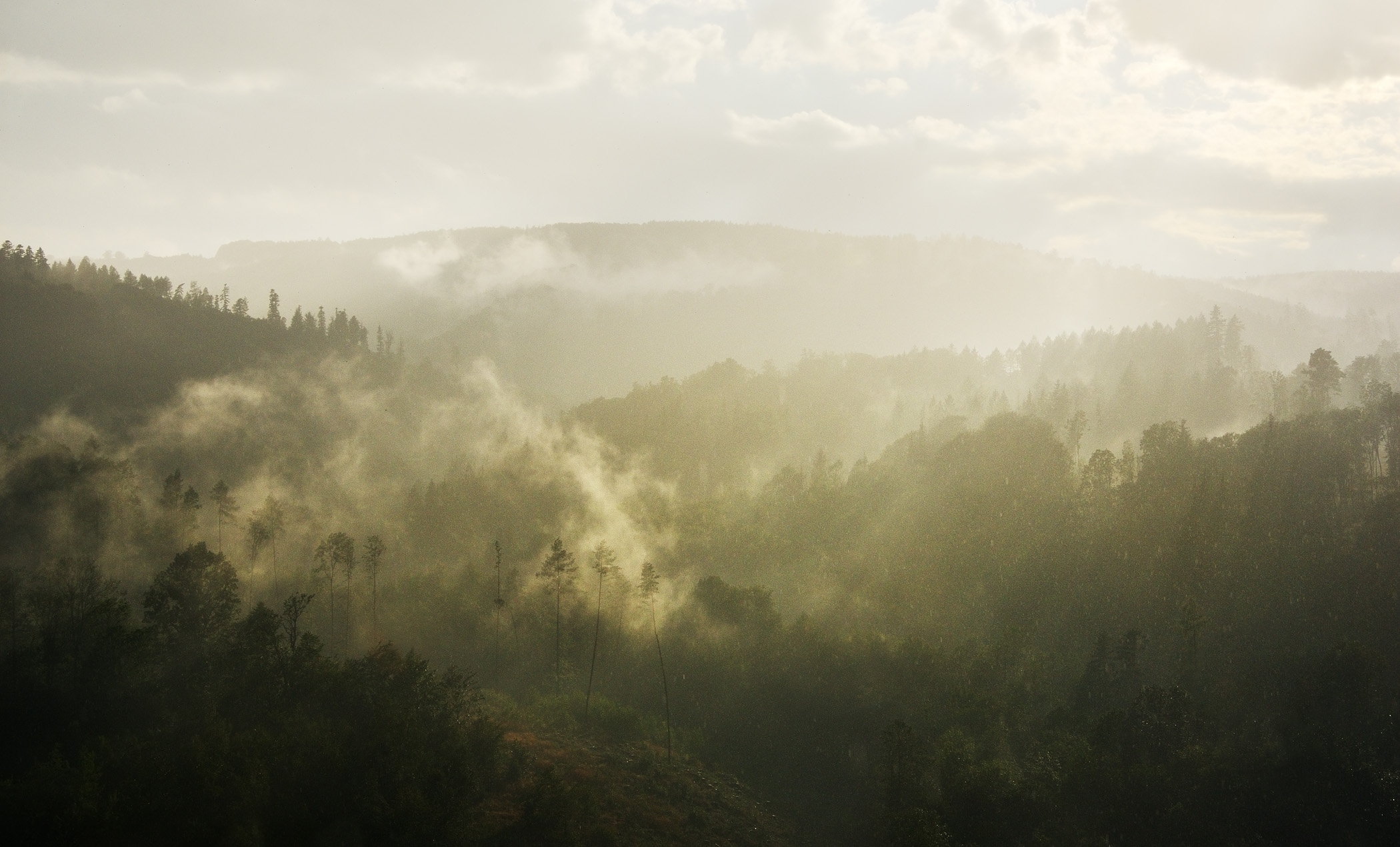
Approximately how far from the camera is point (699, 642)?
127000 mm

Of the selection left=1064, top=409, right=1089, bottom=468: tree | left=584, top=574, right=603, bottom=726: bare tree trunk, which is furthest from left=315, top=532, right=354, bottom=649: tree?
left=1064, top=409, right=1089, bottom=468: tree

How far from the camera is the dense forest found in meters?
75.5

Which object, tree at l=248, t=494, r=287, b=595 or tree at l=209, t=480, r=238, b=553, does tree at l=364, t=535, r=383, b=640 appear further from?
tree at l=209, t=480, r=238, b=553

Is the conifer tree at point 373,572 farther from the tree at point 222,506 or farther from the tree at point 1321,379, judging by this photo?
the tree at point 1321,379

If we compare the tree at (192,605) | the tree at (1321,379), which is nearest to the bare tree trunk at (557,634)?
the tree at (192,605)

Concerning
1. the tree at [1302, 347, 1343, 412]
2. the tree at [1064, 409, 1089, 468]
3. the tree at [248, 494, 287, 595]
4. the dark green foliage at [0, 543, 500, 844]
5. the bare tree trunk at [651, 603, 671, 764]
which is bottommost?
the bare tree trunk at [651, 603, 671, 764]

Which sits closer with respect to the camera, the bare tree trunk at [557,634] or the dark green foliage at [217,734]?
the dark green foliage at [217,734]

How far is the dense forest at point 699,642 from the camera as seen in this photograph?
248 ft

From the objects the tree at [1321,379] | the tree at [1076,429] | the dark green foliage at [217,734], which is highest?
the tree at [1321,379]

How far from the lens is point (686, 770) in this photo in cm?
9838

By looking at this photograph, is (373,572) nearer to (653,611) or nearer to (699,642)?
(653,611)

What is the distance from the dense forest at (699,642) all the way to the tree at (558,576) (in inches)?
41.6

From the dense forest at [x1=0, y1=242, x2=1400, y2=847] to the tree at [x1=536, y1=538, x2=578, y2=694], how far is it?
106 centimetres

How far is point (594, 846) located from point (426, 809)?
17541mm
